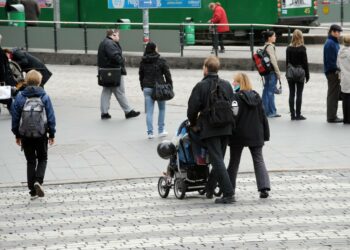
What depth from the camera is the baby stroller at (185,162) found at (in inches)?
482

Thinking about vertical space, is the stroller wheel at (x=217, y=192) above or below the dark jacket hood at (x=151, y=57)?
below

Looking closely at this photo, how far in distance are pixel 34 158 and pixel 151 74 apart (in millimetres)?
4300

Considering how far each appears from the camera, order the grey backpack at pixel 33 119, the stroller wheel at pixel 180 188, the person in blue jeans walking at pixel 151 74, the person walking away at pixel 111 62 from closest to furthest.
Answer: the stroller wheel at pixel 180 188
the grey backpack at pixel 33 119
the person in blue jeans walking at pixel 151 74
the person walking away at pixel 111 62

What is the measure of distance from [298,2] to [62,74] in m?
9.60

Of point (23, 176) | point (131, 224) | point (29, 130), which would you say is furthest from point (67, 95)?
point (131, 224)

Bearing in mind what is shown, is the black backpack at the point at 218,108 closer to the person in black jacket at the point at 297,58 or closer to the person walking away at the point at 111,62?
the person in black jacket at the point at 297,58

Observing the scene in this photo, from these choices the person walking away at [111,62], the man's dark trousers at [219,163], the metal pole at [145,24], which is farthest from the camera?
the metal pole at [145,24]

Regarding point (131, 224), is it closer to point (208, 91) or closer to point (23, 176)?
point (208, 91)

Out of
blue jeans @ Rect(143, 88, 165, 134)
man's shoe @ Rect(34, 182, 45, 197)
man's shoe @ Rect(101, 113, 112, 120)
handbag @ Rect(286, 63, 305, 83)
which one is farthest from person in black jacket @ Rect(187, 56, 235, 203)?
man's shoe @ Rect(101, 113, 112, 120)

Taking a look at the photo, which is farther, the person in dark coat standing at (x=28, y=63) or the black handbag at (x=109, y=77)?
the person in dark coat standing at (x=28, y=63)

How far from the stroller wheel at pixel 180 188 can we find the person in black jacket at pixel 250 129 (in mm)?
568

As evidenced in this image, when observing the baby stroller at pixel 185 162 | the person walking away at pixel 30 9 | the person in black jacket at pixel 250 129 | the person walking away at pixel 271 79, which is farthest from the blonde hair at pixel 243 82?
the person walking away at pixel 30 9

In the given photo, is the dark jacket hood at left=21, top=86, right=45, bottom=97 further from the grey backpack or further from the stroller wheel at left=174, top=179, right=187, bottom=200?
the stroller wheel at left=174, top=179, right=187, bottom=200

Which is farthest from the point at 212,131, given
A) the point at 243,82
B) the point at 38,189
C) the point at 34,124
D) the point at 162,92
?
the point at 162,92
